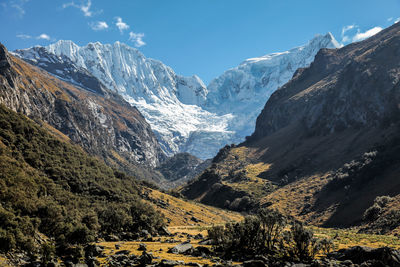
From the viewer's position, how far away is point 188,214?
166250mm

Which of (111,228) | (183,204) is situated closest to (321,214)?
(183,204)

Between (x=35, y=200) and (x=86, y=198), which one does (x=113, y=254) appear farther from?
(x=86, y=198)

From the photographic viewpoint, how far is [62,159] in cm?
13438

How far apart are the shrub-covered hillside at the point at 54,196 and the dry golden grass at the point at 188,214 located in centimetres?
1959

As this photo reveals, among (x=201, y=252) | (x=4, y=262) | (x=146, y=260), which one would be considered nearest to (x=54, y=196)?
(x=4, y=262)

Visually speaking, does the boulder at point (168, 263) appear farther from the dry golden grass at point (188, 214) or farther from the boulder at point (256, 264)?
the dry golden grass at point (188, 214)

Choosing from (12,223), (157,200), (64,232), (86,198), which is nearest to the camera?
(12,223)

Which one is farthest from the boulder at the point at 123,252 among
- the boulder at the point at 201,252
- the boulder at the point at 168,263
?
the boulder at the point at 168,263

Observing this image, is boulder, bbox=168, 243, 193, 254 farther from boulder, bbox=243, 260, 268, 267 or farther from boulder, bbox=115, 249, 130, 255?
boulder, bbox=243, 260, 268, 267

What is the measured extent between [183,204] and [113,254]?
126 metres

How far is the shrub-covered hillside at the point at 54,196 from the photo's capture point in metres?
70.5

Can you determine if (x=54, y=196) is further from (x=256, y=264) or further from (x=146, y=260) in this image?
(x=256, y=264)

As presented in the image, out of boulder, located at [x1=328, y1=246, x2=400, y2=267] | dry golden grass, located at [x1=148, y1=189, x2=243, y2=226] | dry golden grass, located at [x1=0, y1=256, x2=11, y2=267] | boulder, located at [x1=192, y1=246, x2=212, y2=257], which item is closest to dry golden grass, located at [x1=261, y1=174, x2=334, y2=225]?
dry golden grass, located at [x1=148, y1=189, x2=243, y2=226]

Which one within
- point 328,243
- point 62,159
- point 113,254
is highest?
point 62,159
